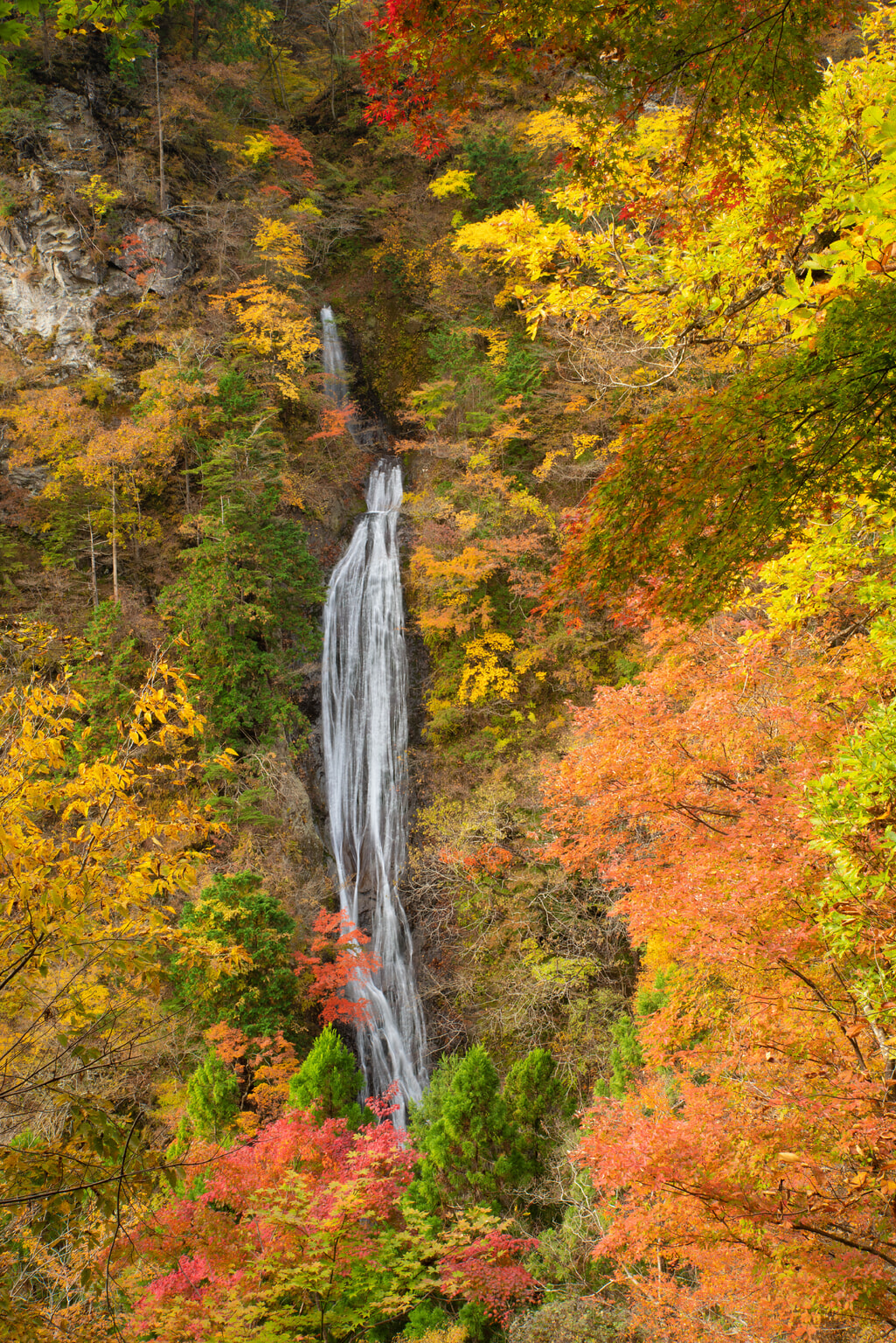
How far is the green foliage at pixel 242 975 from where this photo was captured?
911cm

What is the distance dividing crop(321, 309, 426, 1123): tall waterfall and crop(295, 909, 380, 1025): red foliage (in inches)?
33.4

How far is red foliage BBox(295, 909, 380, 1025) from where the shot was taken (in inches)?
392

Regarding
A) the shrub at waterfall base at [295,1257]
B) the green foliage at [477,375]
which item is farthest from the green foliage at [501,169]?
the shrub at waterfall base at [295,1257]

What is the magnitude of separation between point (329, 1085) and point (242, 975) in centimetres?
204

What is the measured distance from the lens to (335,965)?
33.4 feet

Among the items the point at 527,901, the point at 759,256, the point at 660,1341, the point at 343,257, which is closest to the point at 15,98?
the point at 343,257

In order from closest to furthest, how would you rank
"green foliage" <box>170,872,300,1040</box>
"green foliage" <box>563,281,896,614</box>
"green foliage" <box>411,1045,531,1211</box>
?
"green foliage" <box>563,281,896,614</box>, "green foliage" <box>411,1045,531,1211</box>, "green foliage" <box>170,872,300,1040</box>

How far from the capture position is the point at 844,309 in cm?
191

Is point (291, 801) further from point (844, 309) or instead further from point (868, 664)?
point (844, 309)

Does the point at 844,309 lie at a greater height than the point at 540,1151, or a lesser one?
A: greater

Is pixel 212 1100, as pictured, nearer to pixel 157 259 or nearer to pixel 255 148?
pixel 157 259

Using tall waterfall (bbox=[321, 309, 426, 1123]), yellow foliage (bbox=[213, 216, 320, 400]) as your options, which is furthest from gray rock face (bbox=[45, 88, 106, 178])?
tall waterfall (bbox=[321, 309, 426, 1123])

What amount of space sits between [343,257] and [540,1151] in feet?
71.7

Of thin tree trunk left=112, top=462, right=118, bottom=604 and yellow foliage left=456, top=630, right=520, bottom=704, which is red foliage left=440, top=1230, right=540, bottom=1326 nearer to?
yellow foliage left=456, top=630, right=520, bottom=704
